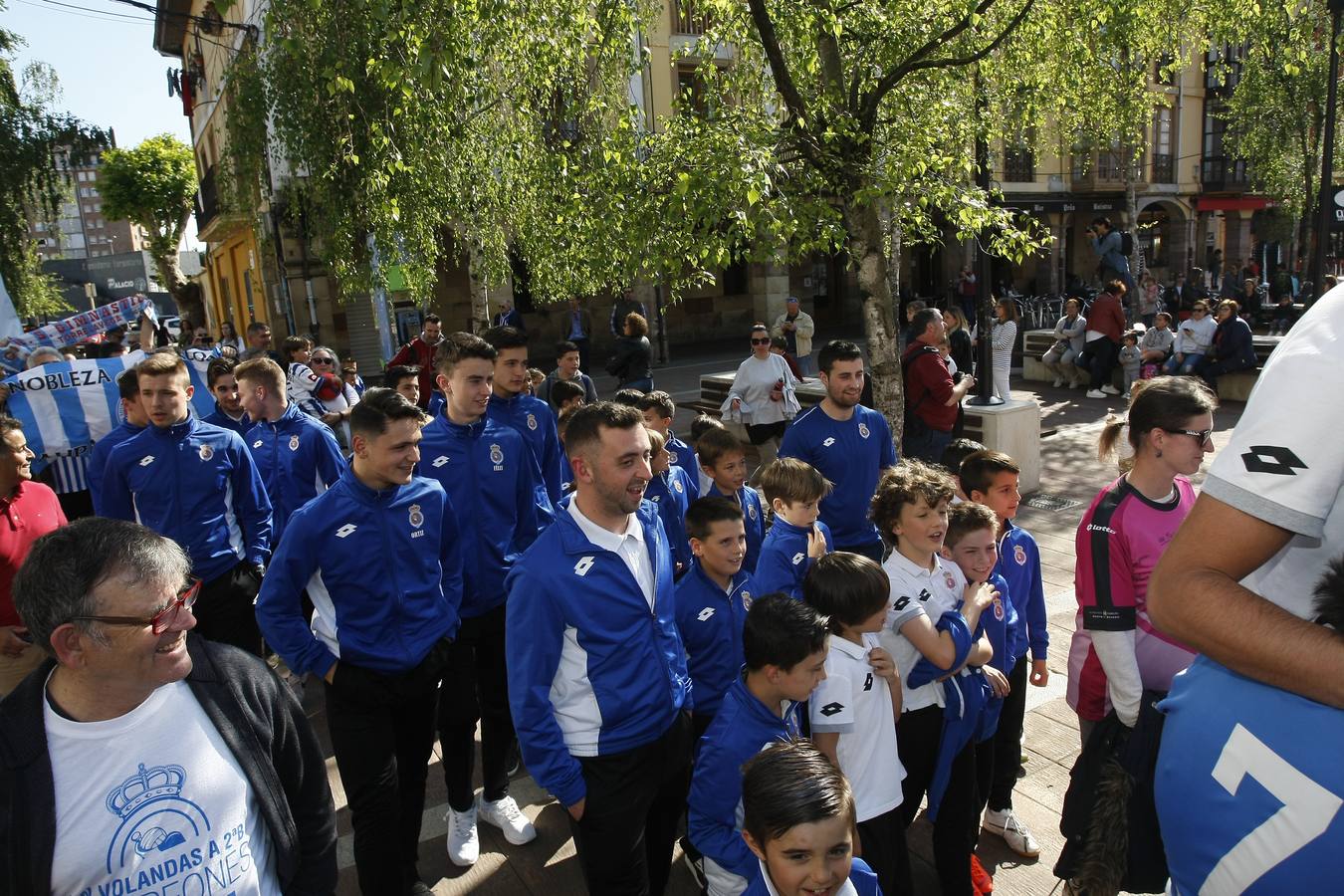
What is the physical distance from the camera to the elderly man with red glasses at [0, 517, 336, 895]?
70.1 inches

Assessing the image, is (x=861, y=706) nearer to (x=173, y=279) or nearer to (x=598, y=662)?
(x=598, y=662)

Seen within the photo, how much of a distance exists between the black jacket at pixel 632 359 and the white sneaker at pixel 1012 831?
778 centimetres

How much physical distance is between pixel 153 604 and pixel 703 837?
167cm

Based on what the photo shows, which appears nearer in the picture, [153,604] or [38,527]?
[153,604]

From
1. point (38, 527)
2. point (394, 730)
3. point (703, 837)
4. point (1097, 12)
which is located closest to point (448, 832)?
point (394, 730)

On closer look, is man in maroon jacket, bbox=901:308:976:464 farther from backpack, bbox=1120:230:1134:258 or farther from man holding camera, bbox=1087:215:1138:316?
backpack, bbox=1120:230:1134:258

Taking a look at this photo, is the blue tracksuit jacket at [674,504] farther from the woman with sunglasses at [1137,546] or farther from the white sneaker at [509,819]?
the woman with sunglasses at [1137,546]

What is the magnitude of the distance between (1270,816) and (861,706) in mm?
1859

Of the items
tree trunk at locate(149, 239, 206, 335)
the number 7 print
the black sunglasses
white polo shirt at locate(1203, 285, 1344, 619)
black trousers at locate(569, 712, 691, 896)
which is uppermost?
tree trunk at locate(149, 239, 206, 335)

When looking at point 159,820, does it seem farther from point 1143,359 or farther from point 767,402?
point 1143,359

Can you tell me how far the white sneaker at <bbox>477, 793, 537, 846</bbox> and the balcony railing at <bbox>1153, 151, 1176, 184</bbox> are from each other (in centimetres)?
3918

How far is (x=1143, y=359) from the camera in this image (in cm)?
1368

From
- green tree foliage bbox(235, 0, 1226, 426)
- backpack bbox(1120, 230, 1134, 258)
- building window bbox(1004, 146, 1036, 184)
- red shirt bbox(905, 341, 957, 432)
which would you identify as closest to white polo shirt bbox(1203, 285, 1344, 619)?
green tree foliage bbox(235, 0, 1226, 426)

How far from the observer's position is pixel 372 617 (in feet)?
11.3
